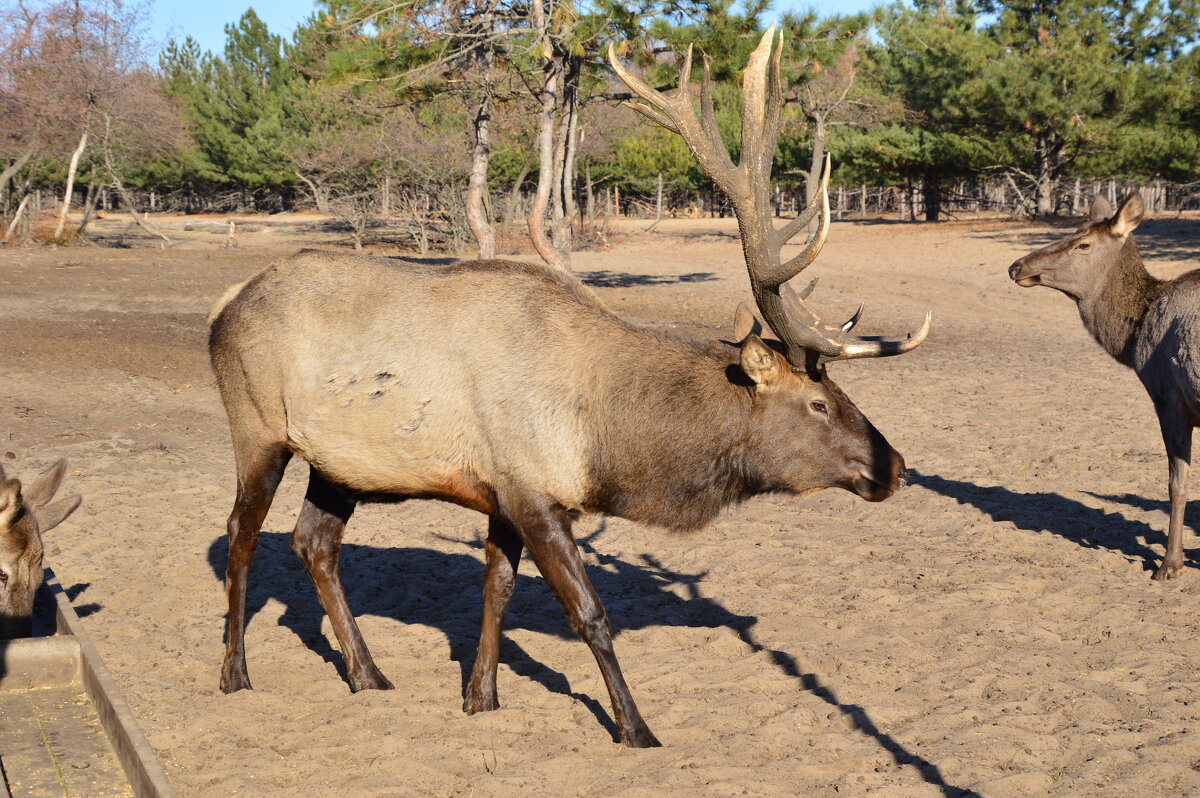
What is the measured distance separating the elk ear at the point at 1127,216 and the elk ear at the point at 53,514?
7861 millimetres

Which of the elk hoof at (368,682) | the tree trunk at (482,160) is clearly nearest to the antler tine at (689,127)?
the elk hoof at (368,682)

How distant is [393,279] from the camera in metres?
5.75

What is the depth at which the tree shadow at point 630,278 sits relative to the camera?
26.9m

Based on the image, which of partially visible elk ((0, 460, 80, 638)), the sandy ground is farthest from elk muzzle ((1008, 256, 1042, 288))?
partially visible elk ((0, 460, 80, 638))

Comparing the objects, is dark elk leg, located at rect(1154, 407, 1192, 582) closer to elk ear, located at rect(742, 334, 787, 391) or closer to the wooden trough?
elk ear, located at rect(742, 334, 787, 391)

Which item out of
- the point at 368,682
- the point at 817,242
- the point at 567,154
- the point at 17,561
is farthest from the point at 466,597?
the point at 567,154

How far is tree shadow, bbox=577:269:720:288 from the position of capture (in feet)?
88.2

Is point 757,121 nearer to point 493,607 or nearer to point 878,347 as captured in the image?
point 878,347

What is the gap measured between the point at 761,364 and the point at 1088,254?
523cm

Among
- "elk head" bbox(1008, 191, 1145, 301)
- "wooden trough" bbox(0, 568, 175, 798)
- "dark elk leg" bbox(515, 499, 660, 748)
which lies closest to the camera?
"wooden trough" bbox(0, 568, 175, 798)

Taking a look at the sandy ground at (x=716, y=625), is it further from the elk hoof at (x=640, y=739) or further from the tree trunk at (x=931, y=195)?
the tree trunk at (x=931, y=195)

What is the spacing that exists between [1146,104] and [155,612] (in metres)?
33.1

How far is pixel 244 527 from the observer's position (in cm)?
594

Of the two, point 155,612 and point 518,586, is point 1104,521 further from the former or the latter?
point 155,612
